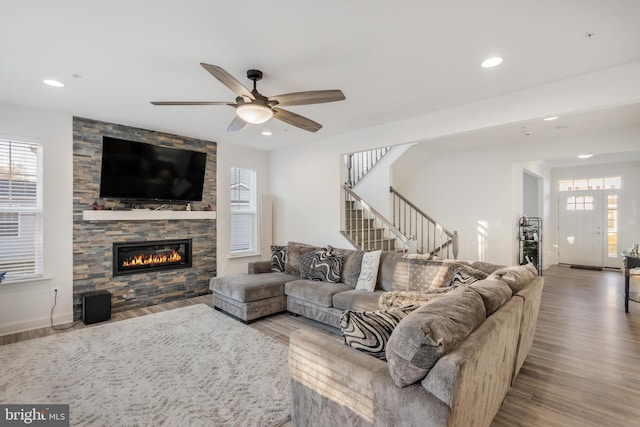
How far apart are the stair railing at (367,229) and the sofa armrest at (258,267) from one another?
1.34 m

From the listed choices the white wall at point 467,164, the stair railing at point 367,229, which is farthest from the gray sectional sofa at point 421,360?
the stair railing at point 367,229

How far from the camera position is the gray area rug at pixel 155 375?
2.20 meters

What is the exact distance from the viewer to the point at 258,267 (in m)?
4.88

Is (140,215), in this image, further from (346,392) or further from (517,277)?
(517,277)

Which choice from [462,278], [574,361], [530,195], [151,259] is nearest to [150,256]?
[151,259]

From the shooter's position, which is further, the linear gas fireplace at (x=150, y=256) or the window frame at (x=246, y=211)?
the window frame at (x=246, y=211)

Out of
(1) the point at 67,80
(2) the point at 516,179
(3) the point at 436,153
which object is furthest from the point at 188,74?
(2) the point at 516,179

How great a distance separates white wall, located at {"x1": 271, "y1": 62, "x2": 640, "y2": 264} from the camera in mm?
2947

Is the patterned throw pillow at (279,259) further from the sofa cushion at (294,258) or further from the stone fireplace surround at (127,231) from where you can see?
the stone fireplace surround at (127,231)

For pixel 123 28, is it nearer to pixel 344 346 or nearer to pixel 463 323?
pixel 344 346

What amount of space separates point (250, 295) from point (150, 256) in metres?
2.04

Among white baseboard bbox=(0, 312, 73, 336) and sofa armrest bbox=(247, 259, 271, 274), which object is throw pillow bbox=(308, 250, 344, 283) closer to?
sofa armrest bbox=(247, 259, 271, 274)

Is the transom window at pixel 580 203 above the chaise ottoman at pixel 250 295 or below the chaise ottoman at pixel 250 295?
above

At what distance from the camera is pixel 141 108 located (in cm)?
380
